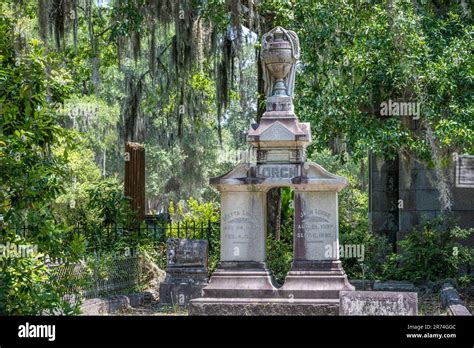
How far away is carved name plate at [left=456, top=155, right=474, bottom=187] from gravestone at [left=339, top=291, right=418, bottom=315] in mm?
7371

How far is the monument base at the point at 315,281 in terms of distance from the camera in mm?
15102

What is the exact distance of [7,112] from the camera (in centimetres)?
1102

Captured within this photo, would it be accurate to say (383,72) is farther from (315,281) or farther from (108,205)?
(108,205)

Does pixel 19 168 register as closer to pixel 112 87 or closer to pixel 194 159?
pixel 112 87

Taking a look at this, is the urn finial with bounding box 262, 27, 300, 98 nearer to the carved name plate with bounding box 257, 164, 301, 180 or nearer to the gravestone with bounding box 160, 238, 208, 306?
the carved name plate with bounding box 257, 164, 301, 180

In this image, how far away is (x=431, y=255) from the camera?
1967 centimetres

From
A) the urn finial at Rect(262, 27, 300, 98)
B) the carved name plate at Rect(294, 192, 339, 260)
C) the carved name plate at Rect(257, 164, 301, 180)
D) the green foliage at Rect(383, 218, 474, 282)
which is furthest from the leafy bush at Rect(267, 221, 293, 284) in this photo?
the urn finial at Rect(262, 27, 300, 98)

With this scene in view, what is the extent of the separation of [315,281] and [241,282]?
1.19 m

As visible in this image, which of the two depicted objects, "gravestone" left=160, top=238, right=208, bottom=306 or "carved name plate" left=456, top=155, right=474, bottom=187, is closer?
"carved name plate" left=456, top=155, right=474, bottom=187

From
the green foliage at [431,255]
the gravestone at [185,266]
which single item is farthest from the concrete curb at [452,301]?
the gravestone at [185,266]

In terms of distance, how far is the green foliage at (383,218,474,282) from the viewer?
19547 mm

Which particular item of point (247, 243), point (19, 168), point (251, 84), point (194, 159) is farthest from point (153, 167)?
point (19, 168)

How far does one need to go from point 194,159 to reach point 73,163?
1556 centimetres

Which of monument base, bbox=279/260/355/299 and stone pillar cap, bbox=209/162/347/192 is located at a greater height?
stone pillar cap, bbox=209/162/347/192
